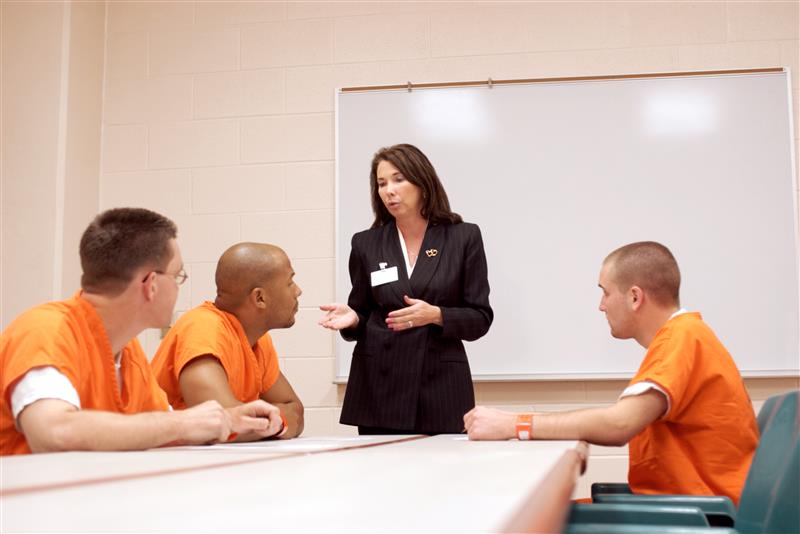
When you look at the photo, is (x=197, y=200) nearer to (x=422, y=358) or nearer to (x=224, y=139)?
(x=224, y=139)

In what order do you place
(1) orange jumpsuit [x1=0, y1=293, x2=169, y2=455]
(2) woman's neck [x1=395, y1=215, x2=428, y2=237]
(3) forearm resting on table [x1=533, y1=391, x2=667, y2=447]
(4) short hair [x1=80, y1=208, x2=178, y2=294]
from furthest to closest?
1. (2) woman's neck [x1=395, y1=215, x2=428, y2=237]
2. (4) short hair [x1=80, y1=208, x2=178, y2=294]
3. (3) forearm resting on table [x1=533, y1=391, x2=667, y2=447]
4. (1) orange jumpsuit [x1=0, y1=293, x2=169, y2=455]

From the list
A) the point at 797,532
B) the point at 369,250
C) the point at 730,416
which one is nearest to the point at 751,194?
the point at 369,250

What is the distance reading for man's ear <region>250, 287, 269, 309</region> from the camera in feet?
8.07

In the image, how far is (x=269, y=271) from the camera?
2.52 m

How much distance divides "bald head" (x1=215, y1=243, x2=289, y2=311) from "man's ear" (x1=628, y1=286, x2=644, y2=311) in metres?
1.05

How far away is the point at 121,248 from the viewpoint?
186 cm

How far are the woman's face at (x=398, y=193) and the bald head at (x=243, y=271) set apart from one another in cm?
48

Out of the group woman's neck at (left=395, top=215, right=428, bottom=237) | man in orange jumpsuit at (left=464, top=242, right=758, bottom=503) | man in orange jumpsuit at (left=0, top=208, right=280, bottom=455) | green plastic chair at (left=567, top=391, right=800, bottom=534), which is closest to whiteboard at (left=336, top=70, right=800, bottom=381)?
woman's neck at (left=395, top=215, right=428, bottom=237)

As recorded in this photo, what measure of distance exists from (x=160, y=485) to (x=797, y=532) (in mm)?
895

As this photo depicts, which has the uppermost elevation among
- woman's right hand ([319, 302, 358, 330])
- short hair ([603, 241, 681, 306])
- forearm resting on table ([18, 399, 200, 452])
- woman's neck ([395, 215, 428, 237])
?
woman's neck ([395, 215, 428, 237])

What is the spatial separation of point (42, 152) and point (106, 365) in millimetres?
2587

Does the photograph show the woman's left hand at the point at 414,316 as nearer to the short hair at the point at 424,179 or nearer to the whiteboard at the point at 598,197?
the short hair at the point at 424,179

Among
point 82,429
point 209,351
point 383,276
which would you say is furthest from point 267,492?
point 383,276

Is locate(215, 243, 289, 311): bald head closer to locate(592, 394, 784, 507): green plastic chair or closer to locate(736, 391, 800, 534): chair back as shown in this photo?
locate(592, 394, 784, 507): green plastic chair
